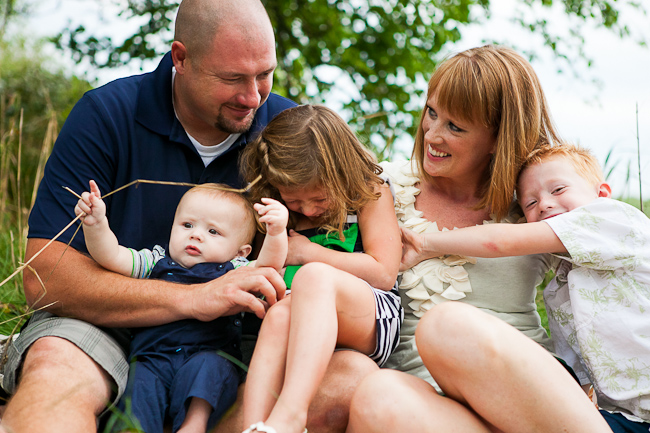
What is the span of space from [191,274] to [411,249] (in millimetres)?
753

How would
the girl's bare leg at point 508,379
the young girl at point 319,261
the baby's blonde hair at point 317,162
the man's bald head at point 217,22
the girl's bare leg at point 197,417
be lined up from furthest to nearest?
1. the man's bald head at point 217,22
2. the baby's blonde hair at point 317,162
3. the girl's bare leg at point 197,417
4. the young girl at point 319,261
5. the girl's bare leg at point 508,379

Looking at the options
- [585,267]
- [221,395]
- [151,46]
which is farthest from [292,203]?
[151,46]

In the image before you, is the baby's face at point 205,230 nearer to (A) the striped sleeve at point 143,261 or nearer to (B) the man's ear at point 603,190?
(A) the striped sleeve at point 143,261

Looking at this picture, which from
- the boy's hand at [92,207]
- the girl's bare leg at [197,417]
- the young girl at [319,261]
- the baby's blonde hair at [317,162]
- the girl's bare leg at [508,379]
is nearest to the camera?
the girl's bare leg at [508,379]

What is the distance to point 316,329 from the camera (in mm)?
1556

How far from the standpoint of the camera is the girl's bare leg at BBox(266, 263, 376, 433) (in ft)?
4.81

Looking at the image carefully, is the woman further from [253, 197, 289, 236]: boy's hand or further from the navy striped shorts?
[253, 197, 289, 236]: boy's hand

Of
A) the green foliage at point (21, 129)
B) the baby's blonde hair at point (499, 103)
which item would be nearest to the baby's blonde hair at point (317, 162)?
the baby's blonde hair at point (499, 103)

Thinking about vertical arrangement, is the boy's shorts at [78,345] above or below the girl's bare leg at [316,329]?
below

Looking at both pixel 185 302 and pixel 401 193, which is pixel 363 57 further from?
pixel 185 302

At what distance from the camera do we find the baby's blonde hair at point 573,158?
6.59 feet

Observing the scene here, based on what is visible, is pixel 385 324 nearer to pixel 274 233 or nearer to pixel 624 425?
pixel 274 233

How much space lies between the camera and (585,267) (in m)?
1.87

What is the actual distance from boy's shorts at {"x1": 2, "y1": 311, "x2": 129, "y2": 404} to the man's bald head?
1080mm
